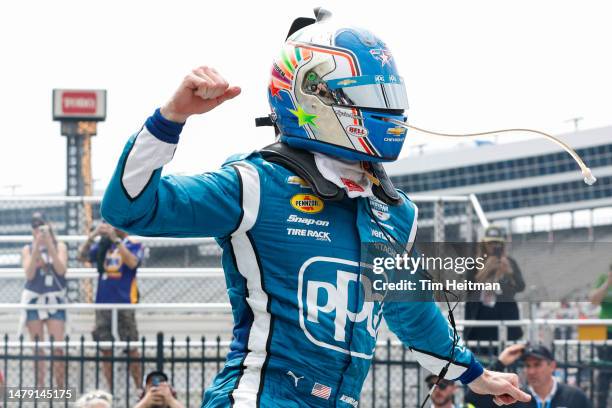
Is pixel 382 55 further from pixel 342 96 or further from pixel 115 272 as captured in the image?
pixel 115 272

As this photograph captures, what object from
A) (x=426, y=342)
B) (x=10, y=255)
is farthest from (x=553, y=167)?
(x=426, y=342)

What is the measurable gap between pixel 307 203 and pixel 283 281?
279mm

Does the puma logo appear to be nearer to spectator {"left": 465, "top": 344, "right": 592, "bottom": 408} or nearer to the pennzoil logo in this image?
the pennzoil logo

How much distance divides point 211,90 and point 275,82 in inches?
30.6

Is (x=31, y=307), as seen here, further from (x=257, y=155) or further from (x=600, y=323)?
(x=257, y=155)

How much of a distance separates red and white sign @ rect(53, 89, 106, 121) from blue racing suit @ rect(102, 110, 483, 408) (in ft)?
32.4

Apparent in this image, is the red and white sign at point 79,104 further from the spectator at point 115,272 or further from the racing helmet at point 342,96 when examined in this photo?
the racing helmet at point 342,96

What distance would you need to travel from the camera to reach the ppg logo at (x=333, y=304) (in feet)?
13.0

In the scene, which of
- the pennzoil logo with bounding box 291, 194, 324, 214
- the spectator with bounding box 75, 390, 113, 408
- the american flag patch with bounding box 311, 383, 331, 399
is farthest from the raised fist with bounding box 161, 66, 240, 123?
the spectator with bounding box 75, 390, 113, 408

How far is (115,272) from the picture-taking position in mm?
10328

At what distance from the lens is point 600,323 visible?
9.55m

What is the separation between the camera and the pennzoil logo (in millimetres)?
4020

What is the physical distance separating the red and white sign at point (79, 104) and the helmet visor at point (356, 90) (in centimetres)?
978

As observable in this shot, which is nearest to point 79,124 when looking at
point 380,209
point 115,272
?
point 115,272
